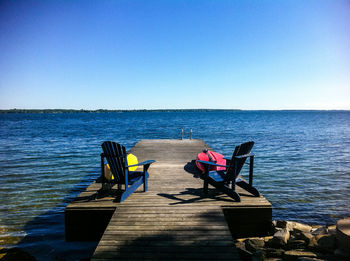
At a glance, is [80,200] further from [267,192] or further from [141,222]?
[267,192]

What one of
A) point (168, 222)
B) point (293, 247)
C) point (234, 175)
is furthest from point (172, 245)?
point (293, 247)

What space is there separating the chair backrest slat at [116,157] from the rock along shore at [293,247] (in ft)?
8.33

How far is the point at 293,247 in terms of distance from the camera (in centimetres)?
433

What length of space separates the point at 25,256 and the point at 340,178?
11.7m

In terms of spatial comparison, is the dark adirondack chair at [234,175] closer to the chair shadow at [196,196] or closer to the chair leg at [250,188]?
the chair leg at [250,188]

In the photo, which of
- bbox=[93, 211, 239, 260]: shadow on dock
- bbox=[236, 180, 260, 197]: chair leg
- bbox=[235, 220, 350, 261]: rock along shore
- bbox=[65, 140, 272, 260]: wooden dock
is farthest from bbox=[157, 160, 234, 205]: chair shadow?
bbox=[93, 211, 239, 260]: shadow on dock

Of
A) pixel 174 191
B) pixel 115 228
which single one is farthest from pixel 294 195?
pixel 115 228

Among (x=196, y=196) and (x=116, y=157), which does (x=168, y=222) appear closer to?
(x=196, y=196)

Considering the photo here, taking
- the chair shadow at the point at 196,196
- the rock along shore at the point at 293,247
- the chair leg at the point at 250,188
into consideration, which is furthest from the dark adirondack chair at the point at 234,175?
the rock along shore at the point at 293,247

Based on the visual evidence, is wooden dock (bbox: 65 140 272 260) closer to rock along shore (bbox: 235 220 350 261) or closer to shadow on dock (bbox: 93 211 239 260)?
shadow on dock (bbox: 93 211 239 260)

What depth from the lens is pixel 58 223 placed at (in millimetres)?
6227

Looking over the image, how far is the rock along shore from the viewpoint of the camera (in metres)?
3.82

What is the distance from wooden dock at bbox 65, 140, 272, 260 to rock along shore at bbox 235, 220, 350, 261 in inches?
8.6

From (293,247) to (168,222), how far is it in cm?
238
